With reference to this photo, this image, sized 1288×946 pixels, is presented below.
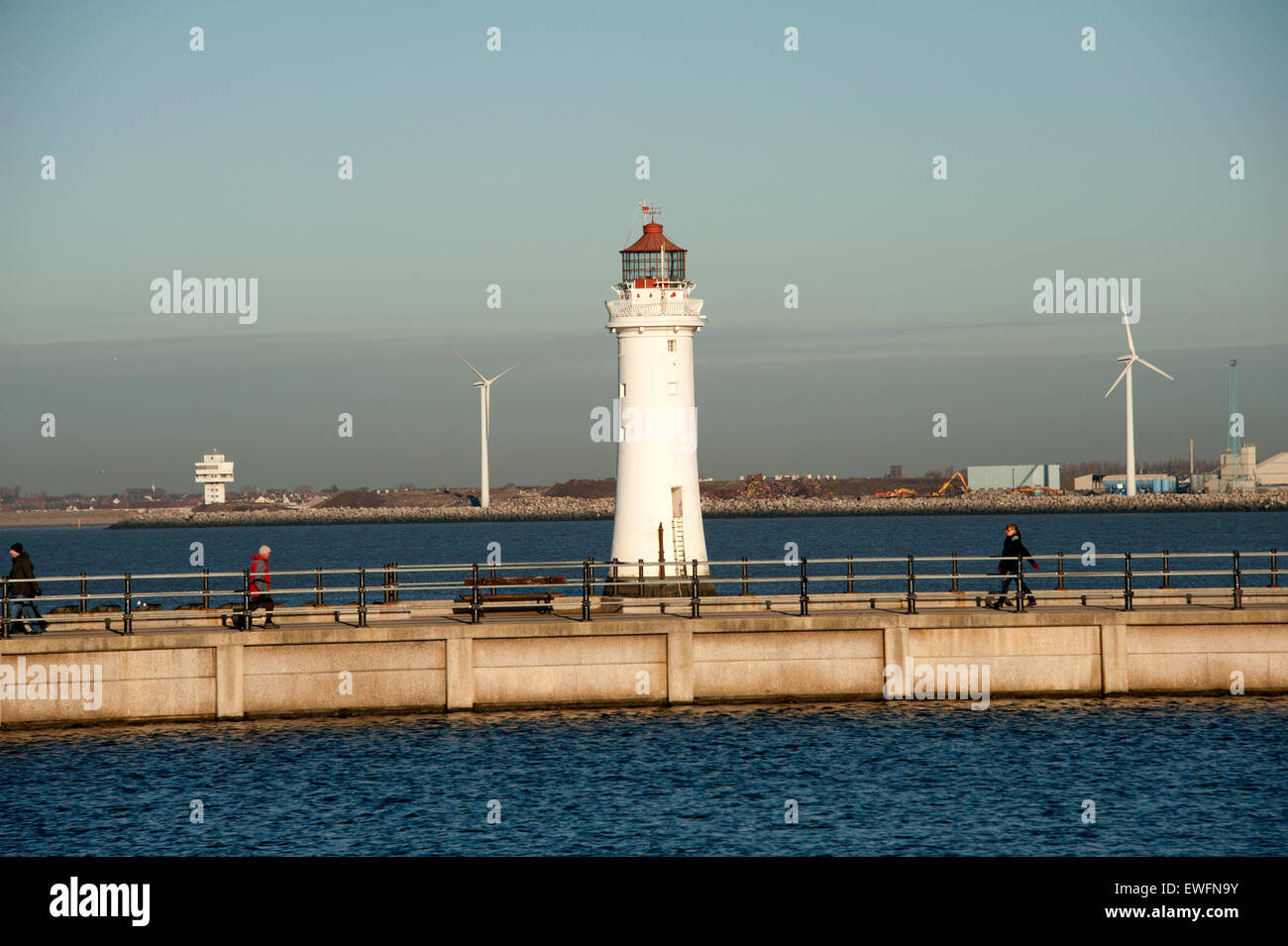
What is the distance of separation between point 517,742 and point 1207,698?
1393 cm

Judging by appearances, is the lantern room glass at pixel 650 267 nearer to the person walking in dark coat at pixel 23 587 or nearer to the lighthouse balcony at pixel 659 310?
the lighthouse balcony at pixel 659 310

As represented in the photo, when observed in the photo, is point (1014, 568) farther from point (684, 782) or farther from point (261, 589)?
point (261, 589)

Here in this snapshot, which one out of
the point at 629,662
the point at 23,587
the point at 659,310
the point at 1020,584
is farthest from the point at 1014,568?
the point at 23,587

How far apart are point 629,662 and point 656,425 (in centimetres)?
1033

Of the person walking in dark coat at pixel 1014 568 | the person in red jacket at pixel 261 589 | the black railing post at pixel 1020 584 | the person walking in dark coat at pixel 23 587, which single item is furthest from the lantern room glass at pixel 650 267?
the person walking in dark coat at pixel 23 587

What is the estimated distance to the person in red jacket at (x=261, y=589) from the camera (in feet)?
83.3

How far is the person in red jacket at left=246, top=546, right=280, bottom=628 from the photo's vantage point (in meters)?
25.4

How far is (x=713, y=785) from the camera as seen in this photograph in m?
22.0

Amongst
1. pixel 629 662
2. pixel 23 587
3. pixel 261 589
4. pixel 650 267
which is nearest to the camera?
pixel 23 587

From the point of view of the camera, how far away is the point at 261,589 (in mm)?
26016

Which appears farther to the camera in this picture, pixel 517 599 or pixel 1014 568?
pixel 517 599

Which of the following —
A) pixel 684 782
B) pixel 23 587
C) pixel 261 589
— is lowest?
pixel 684 782

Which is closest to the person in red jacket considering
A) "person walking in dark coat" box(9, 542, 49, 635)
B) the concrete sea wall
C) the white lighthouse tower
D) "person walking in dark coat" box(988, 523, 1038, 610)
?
the concrete sea wall
